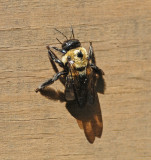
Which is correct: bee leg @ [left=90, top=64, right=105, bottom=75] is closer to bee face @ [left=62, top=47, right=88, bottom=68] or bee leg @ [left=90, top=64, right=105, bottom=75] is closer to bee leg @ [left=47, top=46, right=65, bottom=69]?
bee face @ [left=62, top=47, right=88, bottom=68]

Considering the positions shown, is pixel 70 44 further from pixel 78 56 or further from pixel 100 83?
pixel 100 83

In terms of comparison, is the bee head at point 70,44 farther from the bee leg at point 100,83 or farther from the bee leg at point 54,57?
the bee leg at point 100,83

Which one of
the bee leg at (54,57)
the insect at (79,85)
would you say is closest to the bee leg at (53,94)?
the insect at (79,85)

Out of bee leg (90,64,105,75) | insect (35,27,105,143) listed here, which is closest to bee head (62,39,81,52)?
insect (35,27,105,143)

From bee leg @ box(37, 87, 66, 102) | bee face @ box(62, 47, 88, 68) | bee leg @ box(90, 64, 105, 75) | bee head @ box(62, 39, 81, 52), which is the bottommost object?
bee leg @ box(37, 87, 66, 102)

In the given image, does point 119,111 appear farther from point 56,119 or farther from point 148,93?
point 56,119

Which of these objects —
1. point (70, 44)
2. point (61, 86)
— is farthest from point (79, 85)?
point (70, 44)

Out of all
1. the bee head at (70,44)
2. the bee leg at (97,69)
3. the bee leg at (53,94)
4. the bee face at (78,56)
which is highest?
the bee head at (70,44)
